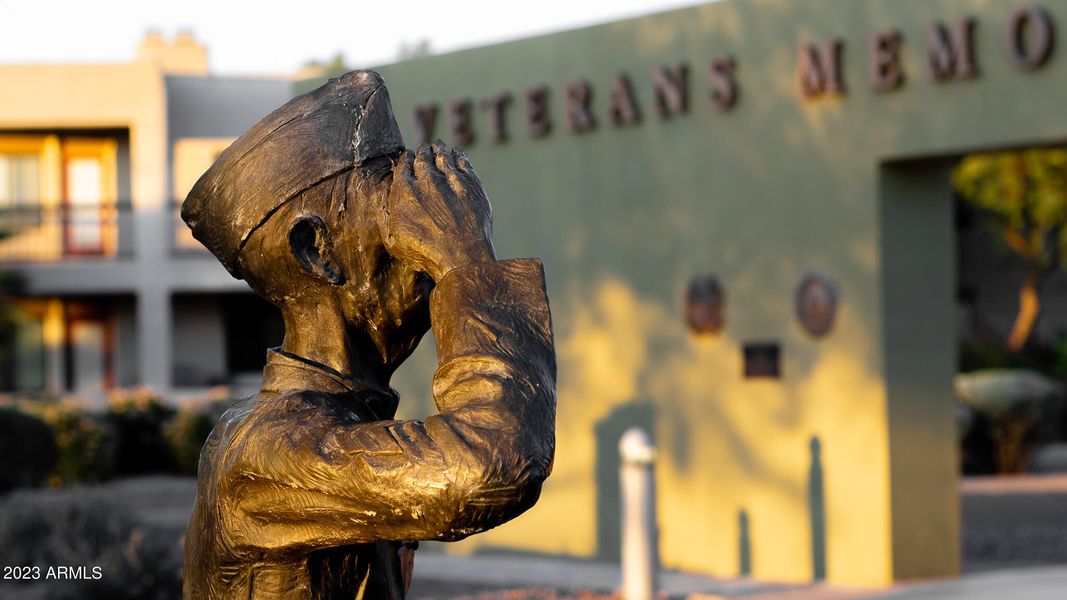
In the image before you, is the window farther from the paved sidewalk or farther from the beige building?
the paved sidewalk

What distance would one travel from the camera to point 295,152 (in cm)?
212

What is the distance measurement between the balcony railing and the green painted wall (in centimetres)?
1578

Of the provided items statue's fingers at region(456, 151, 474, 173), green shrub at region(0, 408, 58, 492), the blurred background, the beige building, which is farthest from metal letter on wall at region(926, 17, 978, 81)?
the beige building

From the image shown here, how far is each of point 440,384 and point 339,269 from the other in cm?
34

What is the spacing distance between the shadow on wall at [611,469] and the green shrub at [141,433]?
999 cm

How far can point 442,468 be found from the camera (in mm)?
1775

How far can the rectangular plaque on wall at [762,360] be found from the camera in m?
9.53

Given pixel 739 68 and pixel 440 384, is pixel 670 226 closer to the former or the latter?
pixel 739 68

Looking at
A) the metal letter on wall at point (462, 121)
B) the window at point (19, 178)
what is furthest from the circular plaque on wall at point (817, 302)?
the window at point (19, 178)

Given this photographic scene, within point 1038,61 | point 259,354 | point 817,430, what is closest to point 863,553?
point 817,430

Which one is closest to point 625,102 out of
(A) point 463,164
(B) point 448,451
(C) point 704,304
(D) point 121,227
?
(C) point 704,304

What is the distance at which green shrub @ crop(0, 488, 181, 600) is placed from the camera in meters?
8.16

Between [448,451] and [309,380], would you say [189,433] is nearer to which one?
[309,380]

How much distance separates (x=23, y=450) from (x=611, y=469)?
7.91 meters
